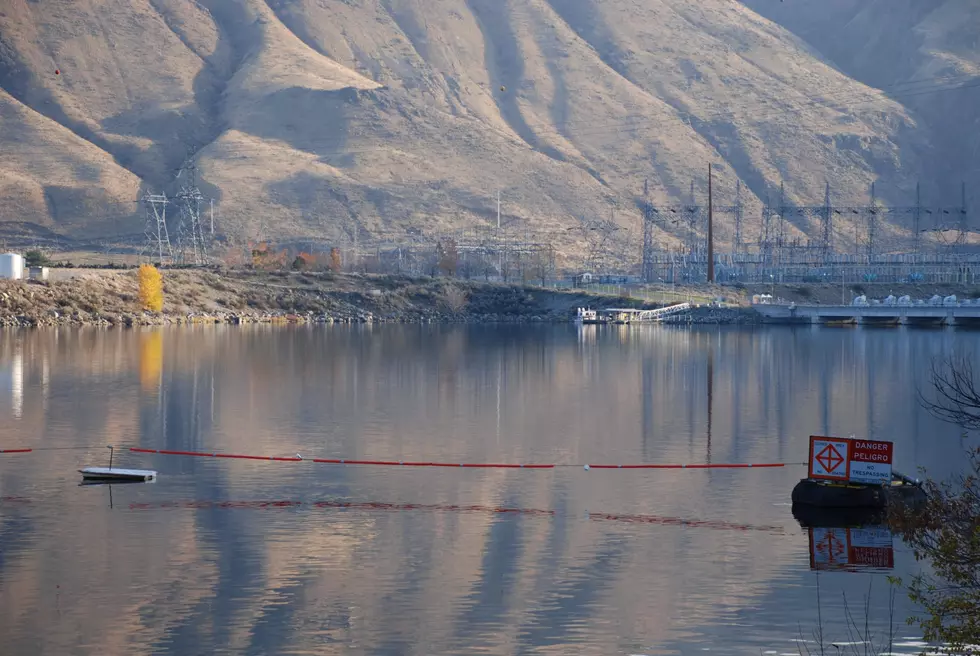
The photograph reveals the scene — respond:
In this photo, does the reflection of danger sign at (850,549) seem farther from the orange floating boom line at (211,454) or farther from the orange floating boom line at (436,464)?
the orange floating boom line at (211,454)

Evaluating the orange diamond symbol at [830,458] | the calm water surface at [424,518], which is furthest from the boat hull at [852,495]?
the calm water surface at [424,518]

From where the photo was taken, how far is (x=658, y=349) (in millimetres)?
88375

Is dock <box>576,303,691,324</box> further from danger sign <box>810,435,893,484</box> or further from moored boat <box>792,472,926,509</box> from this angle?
danger sign <box>810,435,893,484</box>

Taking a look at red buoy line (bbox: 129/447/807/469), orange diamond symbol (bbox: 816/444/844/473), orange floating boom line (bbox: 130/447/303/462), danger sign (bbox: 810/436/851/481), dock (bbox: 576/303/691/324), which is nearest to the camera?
danger sign (bbox: 810/436/851/481)

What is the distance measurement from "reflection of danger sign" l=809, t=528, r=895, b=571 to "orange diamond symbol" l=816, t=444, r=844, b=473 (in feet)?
5.00

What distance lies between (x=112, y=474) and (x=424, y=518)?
834 centimetres

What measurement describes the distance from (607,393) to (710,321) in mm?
70227

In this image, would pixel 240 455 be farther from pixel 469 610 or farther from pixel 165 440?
pixel 469 610

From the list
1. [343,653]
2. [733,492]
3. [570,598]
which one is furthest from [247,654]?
[733,492]

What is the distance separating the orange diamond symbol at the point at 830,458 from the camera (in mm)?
29672

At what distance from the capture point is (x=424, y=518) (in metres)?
30.2

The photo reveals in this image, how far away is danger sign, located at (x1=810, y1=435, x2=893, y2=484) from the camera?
29234 mm

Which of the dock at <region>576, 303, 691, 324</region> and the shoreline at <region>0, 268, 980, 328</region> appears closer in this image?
the shoreline at <region>0, 268, 980, 328</region>

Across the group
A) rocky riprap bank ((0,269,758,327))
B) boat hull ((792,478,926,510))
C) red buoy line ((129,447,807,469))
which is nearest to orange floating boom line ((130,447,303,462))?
red buoy line ((129,447,807,469))
